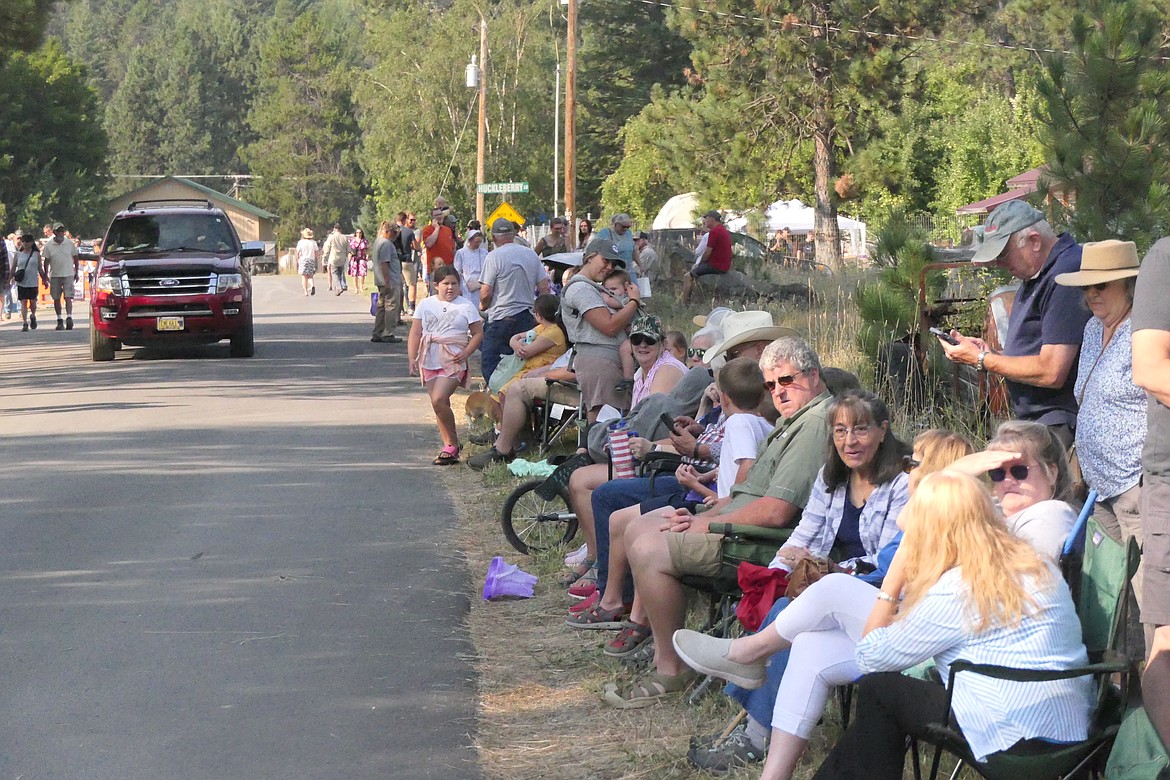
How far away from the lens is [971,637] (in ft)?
14.3

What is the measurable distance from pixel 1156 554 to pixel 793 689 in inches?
47.9

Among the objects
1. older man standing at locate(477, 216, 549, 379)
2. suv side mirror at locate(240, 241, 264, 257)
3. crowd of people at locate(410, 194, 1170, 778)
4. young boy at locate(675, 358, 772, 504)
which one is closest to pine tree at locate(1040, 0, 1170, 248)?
crowd of people at locate(410, 194, 1170, 778)

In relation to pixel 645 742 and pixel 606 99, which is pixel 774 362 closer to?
pixel 645 742

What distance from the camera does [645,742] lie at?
19.0 ft

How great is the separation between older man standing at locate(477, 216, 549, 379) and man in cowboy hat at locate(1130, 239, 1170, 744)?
10.2m

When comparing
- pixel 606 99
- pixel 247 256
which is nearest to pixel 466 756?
pixel 247 256

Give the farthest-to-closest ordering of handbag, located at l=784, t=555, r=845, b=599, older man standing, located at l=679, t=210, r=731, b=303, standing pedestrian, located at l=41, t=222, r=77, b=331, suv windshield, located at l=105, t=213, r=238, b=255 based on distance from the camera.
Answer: standing pedestrian, located at l=41, t=222, r=77, b=331
older man standing, located at l=679, t=210, r=731, b=303
suv windshield, located at l=105, t=213, r=238, b=255
handbag, located at l=784, t=555, r=845, b=599

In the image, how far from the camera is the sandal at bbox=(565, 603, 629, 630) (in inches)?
295

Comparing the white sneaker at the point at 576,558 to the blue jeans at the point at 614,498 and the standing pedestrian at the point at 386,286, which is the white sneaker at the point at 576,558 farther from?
the standing pedestrian at the point at 386,286

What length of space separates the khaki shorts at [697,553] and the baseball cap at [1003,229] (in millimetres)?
1575

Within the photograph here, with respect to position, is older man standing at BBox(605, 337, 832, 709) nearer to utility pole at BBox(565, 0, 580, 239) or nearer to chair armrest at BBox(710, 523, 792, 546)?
chair armrest at BBox(710, 523, 792, 546)

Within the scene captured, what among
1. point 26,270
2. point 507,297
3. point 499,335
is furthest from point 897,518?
point 26,270

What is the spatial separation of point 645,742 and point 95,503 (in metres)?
6.07

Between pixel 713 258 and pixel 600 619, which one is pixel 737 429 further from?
pixel 713 258
